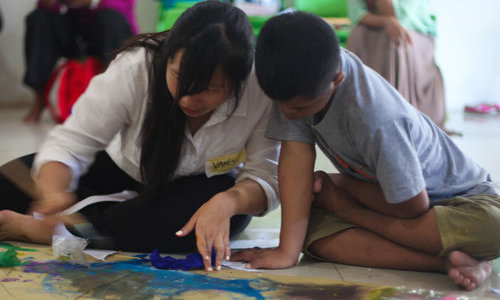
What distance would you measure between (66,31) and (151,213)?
85.0 inches

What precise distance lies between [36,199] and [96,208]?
0.14m

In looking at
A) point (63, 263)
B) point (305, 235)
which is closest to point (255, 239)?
point (305, 235)

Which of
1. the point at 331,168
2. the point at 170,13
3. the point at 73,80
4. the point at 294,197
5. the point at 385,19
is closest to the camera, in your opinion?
the point at 294,197

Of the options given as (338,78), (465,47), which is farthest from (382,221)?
(465,47)

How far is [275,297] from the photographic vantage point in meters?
0.90

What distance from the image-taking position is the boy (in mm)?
883

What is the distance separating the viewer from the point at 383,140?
947 mm

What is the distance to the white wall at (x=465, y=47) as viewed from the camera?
157 inches

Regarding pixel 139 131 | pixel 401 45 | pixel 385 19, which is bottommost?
pixel 139 131

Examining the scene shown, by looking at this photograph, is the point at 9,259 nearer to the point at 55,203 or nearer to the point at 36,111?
the point at 55,203

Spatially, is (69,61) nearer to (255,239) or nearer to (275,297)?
(255,239)

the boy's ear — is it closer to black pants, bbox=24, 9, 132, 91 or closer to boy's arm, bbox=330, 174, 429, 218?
boy's arm, bbox=330, 174, 429, 218

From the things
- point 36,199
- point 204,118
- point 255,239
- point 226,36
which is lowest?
point 255,239

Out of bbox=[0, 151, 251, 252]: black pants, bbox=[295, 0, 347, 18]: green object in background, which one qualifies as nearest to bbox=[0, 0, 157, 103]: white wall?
bbox=[295, 0, 347, 18]: green object in background
